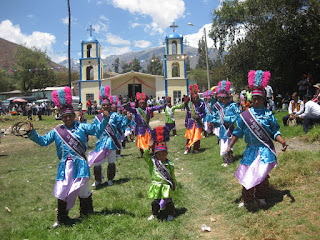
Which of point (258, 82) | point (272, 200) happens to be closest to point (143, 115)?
point (258, 82)

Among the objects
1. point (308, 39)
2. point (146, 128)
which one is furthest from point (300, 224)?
point (308, 39)

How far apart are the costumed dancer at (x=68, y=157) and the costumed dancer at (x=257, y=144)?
2.44m

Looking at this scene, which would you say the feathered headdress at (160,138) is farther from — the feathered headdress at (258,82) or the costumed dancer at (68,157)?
the feathered headdress at (258,82)

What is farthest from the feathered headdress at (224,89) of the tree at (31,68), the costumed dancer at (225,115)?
the tree at (31,68)

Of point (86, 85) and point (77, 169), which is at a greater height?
point (86, 85)

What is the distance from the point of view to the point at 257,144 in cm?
533

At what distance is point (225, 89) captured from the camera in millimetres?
8312

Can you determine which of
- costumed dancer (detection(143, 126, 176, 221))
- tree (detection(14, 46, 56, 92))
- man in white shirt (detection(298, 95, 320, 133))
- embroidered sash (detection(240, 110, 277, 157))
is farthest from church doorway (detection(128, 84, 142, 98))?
embroidered sash (detection(240, 110, 277, 157))

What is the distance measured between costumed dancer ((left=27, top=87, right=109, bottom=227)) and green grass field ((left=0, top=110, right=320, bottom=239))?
0.34 metres

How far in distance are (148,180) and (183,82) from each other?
95.7 ft

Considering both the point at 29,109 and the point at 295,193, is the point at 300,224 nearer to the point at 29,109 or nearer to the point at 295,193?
the point at 295,193

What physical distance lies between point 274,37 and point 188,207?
16.6 m

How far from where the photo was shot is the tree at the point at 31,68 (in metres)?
52.0

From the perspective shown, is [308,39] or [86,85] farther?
[86,85]
